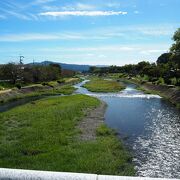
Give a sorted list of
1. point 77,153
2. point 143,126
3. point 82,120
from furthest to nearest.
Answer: point 82,120, point 143,126, point 77,153

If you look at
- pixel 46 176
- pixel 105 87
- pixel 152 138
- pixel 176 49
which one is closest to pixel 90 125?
pixel 152 138

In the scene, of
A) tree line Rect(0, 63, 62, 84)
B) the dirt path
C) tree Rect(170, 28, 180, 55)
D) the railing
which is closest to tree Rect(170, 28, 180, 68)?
tree Rect(170, 28, 180, 55)

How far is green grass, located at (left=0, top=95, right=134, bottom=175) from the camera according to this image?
16.9m

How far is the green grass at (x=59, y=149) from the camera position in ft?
Result: 55.4

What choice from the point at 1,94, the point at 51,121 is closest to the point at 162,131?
the point at 51,121

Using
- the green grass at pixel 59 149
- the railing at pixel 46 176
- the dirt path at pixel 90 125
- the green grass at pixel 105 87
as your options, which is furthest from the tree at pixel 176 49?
the railing at pixel 46 176

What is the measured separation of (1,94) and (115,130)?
3992cm

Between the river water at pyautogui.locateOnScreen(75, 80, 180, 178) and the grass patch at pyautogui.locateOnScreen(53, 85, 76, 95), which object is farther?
the grass patch at pyautogui.locateOnScreen(53, 85, 76, 95)

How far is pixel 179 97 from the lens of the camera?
54.4m

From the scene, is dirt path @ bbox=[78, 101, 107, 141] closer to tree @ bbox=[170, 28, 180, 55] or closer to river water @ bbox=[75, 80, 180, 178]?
river water @ bbox=[75, 80, 180, 178]

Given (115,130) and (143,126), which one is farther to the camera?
(143,126)

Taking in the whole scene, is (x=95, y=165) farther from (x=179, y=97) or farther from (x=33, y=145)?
(x=179, y=97)

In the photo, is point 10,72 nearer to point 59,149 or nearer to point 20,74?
point 20,74

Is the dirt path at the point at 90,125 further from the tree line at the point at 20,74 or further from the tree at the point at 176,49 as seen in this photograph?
the tree line at the point at 20,74
